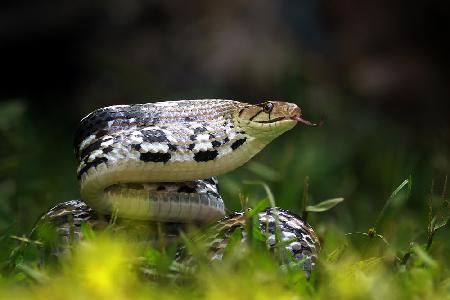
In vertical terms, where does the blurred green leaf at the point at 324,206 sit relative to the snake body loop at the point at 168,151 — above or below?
below

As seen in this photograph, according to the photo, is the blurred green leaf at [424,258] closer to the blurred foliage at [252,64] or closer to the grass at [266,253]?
the grass at [266,253]

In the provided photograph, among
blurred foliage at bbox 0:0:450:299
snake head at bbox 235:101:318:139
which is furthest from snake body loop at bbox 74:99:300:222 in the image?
blurred foliage at bbox 0:0:450:299

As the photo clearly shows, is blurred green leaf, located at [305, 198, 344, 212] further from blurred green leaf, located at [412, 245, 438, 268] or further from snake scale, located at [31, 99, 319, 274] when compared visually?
blurred green leaf, located at [412, 245, 438, 268]

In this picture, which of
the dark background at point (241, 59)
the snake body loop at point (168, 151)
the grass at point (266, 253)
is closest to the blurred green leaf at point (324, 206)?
the grass at point (266, 253)

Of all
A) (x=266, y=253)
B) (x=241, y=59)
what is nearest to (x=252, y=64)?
(x=241, y=59)

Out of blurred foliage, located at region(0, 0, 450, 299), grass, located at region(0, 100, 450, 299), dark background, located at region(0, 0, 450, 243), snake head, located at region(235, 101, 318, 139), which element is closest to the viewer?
grass, located at region(0, 100, 450, 299)

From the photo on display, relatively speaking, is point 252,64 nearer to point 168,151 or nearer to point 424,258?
point 168,151

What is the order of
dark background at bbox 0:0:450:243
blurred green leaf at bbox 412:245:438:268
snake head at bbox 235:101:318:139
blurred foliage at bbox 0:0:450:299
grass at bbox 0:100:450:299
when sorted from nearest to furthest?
grass at bbox 0:100:450:299 → blurred green leaf at bbox 412:245:438:268 → snake head at bbox 235:101:318:139 → blurred foliage at bbox 0:0:450:299 → dark background at bbox 0:0:450:243

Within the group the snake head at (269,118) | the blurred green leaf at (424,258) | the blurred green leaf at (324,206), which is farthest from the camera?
the blurred green leaf at (324,206)
